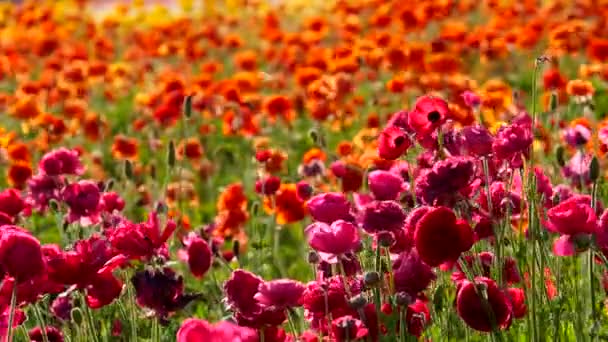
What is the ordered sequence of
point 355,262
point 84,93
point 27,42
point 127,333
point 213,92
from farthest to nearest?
point 27,42
point 84,93
point 213,92
point 127,333
point 355,262

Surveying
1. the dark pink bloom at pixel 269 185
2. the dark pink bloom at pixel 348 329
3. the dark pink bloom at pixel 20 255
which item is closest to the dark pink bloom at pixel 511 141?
the dark pink bloom at pixel 348 329

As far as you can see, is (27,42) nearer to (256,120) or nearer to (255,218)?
(256,120)

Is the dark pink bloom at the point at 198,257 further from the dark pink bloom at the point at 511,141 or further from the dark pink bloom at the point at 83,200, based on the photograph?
the dark pink bloom at the point at 511,141

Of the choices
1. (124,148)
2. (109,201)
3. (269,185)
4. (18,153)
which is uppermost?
(109,201)

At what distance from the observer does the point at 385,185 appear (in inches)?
93.2

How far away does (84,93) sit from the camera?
6.58m

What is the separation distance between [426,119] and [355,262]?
34 cm

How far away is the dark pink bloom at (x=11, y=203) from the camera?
2.88 meters

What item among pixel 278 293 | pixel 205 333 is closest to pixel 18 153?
pixel 278 293

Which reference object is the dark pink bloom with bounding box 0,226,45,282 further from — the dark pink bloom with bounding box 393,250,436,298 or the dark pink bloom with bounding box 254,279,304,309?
the dark pink bloom with bounding box 393,250,436,298

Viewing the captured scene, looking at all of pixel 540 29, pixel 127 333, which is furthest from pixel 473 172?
pixel 540 29

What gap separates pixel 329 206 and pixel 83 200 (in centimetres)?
98

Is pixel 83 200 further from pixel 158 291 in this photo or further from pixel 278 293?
pixel 278 293

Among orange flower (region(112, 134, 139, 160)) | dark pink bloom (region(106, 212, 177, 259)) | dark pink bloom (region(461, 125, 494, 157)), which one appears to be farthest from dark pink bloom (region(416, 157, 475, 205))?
orange flower (region(112, 134, 139, 160))
